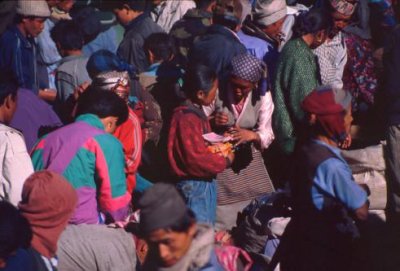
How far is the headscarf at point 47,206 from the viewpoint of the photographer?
198 inches

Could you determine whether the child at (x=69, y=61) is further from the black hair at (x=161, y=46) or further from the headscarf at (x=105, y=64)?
the black hair at (x=161, y=46)

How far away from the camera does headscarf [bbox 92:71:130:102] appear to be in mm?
6738

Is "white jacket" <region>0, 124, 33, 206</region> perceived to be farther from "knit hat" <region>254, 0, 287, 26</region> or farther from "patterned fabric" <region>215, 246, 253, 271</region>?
"knit hat" <region>254, 0, 287, 26</region>

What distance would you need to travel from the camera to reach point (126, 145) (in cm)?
641

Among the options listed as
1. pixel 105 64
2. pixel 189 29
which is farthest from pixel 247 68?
pixel 189 29

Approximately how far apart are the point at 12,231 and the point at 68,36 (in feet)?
11.8

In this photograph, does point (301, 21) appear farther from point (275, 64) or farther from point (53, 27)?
point (53, 27)

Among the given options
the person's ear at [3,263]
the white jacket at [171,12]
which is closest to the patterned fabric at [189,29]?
the white jacket at [171,12]

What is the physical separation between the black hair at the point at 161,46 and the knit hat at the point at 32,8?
1.04 metres

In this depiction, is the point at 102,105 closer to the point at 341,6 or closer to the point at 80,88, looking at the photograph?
the point at 80,88

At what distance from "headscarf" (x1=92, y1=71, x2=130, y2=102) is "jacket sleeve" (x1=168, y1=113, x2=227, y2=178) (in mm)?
723

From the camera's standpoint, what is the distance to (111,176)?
5574mm

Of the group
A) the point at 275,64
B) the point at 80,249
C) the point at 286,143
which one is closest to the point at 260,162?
the point at 286,143

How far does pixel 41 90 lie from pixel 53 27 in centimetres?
90
